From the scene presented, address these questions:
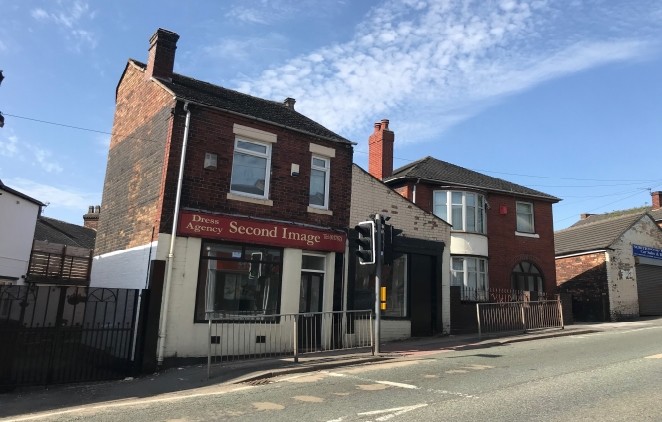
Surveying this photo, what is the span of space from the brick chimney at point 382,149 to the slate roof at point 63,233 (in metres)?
22.0

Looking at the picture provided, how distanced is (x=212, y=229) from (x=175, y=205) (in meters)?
1.06

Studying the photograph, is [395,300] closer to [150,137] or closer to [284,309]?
[284,309]

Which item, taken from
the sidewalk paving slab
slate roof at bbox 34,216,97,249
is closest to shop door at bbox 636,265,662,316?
the sidewalk paving slab

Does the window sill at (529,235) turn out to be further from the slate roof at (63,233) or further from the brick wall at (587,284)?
the slate roof at (63,233)

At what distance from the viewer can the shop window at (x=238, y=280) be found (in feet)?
40.9

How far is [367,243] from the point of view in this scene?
1177 cm

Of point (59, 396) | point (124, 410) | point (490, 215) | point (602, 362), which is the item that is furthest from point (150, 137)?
point (490, 215)

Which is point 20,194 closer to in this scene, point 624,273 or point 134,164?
point 134,164

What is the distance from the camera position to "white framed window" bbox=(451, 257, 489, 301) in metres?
21.4

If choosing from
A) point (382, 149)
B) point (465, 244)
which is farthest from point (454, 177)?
point (382, 149)

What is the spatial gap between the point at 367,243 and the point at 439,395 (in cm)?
480

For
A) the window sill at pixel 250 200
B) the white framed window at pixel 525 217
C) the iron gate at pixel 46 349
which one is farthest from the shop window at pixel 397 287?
the white framed window at pixel 525 217

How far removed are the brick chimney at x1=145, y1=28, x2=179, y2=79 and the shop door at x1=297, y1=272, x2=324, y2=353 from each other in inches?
283

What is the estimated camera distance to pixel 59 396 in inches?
350
